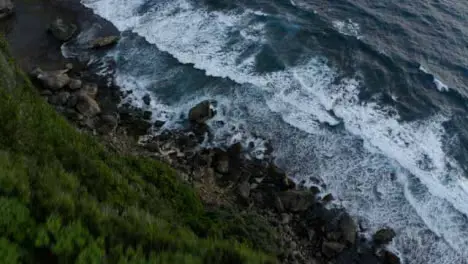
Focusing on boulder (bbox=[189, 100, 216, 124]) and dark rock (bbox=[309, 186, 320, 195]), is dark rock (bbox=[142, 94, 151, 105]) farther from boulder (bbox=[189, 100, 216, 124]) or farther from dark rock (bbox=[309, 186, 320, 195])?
dark rock (bbox=[309, 186, 320, 195])

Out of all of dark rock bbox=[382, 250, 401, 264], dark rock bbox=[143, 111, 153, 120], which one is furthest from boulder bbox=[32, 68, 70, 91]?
dark rock bbox=[382, 250, 401, 264]

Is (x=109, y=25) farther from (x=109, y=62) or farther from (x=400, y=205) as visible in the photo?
(x=400, y=205)

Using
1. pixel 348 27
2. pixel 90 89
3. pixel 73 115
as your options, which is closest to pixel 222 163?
pixel 73 115

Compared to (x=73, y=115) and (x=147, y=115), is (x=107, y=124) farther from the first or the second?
(x=147, y=115)

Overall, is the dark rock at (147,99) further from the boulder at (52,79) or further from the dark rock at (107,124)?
the boulder at (52,79)

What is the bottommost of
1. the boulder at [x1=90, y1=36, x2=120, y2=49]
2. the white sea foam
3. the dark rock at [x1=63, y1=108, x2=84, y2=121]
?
the dark rock at [x1=63, y1=108, x2=84, y2=121]

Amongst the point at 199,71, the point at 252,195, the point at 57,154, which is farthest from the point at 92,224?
the point at 199,71

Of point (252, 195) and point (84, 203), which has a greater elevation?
point (84, 203)
